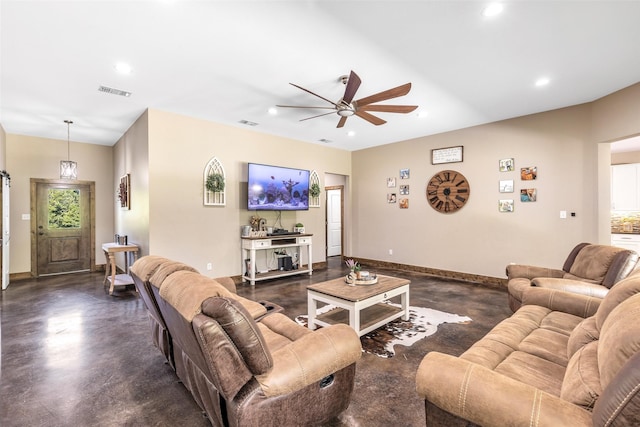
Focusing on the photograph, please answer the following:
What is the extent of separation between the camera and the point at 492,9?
236 centimetres

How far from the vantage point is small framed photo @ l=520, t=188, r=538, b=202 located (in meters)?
4.94

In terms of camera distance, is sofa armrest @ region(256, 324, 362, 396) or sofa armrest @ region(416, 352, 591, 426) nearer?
sofa armrest @ region(416, 352, 591, 426)

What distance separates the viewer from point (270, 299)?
4520 millimetres

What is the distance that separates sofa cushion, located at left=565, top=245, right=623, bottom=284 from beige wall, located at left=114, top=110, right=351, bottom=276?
4791 millimetres

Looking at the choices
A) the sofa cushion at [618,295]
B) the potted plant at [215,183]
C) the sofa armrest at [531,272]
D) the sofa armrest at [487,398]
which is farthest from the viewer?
the potted plant at [215,183]

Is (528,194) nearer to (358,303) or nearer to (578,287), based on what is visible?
(578,287)

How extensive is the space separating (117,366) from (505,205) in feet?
19.0

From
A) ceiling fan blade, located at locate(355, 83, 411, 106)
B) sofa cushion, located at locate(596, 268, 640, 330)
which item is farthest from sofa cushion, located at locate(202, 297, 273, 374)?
ceiling fan blade, located at locate(355, 83, 411, 106)

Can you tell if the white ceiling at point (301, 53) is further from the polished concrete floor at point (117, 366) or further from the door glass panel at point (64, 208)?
the polished concrete floor at point (117, 366)

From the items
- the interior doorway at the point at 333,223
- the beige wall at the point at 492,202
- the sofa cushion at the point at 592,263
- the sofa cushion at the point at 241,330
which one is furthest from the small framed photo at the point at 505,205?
the sofa cushion at the point at 241,330

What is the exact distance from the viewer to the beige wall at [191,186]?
15.2 ft

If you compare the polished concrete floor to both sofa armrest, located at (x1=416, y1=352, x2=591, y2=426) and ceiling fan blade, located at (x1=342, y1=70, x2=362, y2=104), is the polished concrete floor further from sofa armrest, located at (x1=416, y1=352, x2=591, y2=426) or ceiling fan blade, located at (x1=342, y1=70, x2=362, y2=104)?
ceiling fan blade, located at (x1=342, y1=70, x2=362, y2=104)

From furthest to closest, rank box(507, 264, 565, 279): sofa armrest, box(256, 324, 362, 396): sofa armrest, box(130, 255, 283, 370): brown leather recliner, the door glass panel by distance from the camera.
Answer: the door glass panel → box(507, 264, 565, 279): sofa armrest → box(130, 255, 283, 370): brown leather recliner → box(256, 324, 362, 396): sofa armrest

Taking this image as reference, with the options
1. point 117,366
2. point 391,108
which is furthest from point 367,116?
point 117,366
